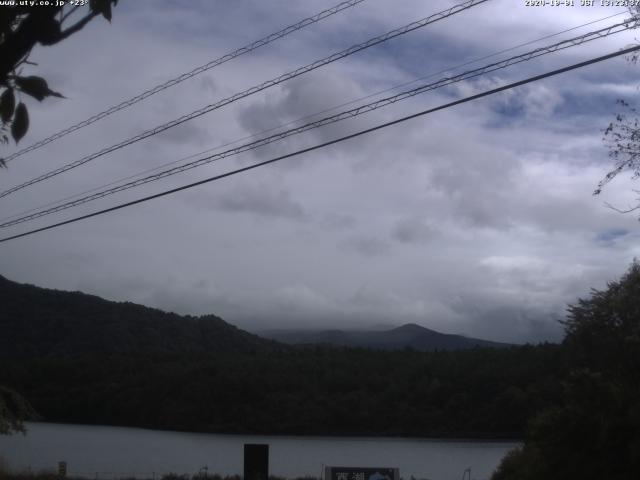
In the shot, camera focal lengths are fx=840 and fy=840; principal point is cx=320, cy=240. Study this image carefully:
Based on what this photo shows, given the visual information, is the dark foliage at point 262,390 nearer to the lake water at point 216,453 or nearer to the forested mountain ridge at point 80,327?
the lake water at point 216,453

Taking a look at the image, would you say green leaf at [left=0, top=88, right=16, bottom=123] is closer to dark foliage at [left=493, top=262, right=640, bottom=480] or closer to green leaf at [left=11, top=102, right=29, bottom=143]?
green leaf at [left=11, top=102, right=29, bottom=143]

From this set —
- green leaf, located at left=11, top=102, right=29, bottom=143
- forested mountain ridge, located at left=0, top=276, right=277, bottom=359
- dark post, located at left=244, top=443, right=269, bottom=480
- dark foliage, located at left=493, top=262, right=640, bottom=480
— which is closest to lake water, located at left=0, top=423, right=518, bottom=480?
dark post, located at left=244, top=443, right=269, bottom=480

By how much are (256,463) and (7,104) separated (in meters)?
21.5

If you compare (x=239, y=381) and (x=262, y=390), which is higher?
(x=239, y=381)

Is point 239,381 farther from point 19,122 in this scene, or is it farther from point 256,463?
point 19,122

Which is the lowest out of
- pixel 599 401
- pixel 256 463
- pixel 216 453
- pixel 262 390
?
pixel 216 453

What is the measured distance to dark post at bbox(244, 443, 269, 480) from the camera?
2422 cm

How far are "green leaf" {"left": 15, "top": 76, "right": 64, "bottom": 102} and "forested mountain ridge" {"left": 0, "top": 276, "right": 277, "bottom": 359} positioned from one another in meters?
49.5

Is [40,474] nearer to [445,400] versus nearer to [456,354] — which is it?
[445,400]

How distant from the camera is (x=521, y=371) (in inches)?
1220

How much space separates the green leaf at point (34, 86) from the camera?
3936 mm

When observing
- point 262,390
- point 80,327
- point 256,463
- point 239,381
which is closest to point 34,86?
point 256,463

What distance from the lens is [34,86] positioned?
3.95 metres

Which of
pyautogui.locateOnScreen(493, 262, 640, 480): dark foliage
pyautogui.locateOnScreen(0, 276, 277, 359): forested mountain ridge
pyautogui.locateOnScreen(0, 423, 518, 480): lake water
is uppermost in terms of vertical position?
pyautogui.locateOnScreen(0, 276, 277, 359): forested mountain ridge
